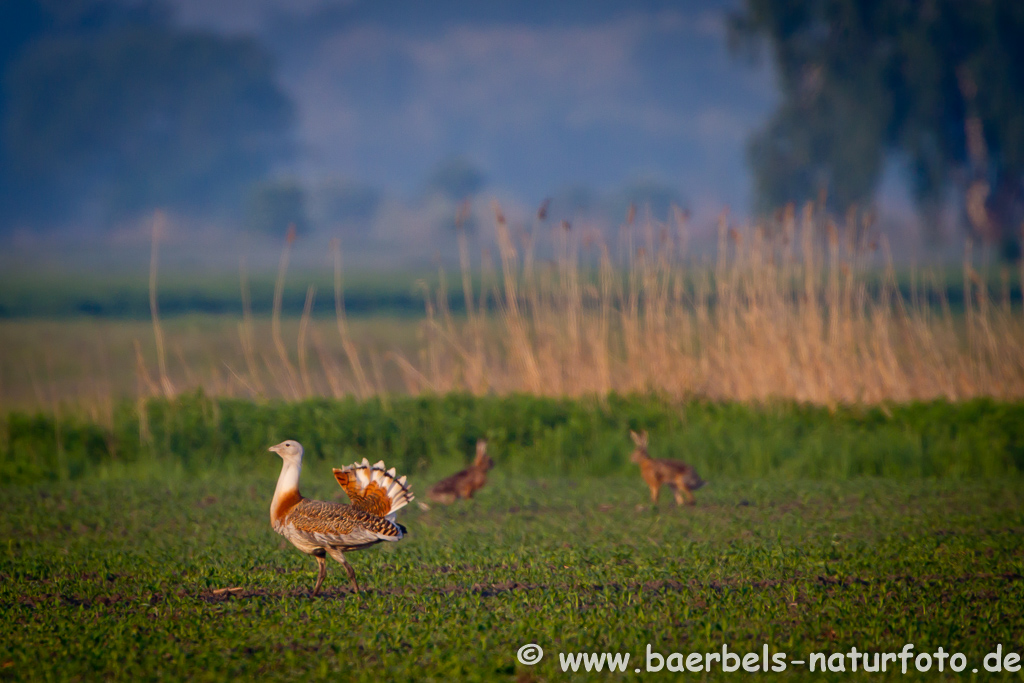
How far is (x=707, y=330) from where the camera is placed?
12117 millimetres

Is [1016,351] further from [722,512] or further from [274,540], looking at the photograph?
[274,540]

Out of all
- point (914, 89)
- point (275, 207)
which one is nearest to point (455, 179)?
point (275, 207)

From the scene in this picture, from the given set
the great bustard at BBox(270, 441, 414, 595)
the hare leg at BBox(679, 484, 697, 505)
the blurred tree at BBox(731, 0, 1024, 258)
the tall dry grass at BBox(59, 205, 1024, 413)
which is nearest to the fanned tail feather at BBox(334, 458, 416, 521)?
the great bustard at BBox(270, 441, 414, 595)

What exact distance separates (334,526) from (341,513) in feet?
0.35

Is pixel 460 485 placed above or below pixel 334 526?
below

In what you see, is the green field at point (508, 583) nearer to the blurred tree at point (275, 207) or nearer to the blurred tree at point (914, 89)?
the blurred tree at point (914, 89)

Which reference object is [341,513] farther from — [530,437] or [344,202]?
[344,202]

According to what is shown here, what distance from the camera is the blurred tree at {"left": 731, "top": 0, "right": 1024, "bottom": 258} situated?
29.9 m

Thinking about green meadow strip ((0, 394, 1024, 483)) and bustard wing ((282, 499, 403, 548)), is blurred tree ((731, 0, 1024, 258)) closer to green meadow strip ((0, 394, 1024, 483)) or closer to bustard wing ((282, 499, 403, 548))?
green meadow strip ((0, 394, 1024, 483))

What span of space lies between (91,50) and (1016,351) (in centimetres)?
12459

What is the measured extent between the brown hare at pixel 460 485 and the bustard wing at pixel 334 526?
111 inches

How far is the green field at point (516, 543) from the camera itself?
4.63 meters

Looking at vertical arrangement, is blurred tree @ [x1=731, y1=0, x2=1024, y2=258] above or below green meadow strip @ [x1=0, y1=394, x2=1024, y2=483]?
above

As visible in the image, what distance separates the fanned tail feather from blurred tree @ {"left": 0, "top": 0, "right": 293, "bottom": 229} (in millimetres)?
105853
